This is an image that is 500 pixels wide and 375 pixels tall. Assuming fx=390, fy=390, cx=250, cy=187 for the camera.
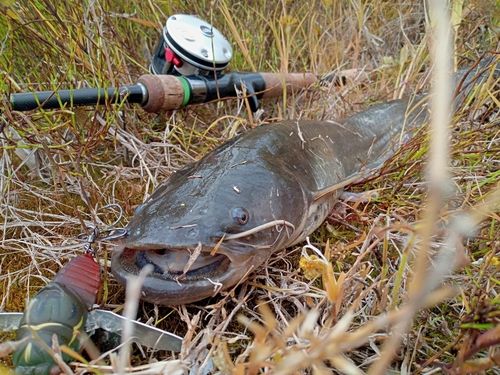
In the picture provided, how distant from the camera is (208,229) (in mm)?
1378

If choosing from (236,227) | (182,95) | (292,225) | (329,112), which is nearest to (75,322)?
(236,227)

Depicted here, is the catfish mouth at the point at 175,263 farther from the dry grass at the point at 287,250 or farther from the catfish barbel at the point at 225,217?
the dry grass at the point at 287,250

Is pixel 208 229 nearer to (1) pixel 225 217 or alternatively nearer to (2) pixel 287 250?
(1) pixel 225 217

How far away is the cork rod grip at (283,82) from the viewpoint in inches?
118

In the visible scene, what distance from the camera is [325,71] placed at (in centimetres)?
375

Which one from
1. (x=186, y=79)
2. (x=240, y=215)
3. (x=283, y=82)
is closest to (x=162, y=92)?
(x=186, y=79)

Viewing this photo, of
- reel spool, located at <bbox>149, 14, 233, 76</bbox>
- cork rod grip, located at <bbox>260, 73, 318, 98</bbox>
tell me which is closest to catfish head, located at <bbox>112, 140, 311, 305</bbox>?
reel spool, located at <bbox>149, 14, 233, 76</bbox>

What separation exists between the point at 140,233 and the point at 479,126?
79.2 inches

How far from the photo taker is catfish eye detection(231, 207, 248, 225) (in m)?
1.46

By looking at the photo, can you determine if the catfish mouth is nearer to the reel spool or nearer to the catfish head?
the catfish head

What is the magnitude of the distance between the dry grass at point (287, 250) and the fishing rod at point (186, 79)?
0.45ft

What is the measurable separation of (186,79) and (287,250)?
4.48 ft

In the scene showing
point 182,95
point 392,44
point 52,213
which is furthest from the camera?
point 392,44

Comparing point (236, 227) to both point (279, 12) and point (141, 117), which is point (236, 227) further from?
point (279, 12)
